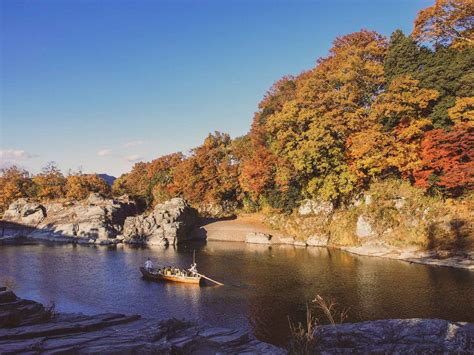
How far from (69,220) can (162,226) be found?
1656cm

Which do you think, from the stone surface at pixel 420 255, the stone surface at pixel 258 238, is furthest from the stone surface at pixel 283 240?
the stone surface at pixel 420 255

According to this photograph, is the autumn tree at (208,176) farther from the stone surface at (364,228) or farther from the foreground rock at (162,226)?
the stone surface at (364,228)

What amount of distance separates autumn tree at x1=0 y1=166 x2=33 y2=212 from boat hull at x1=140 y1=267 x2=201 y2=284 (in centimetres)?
5181

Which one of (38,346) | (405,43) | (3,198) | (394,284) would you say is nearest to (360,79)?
(405,43)

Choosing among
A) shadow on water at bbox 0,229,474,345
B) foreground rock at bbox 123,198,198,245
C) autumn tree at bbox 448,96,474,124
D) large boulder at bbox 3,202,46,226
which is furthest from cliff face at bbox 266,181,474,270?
large boulder at bbox 3,202,46,226

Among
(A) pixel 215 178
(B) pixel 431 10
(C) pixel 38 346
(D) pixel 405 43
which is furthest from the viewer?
(A) pixel 215 178

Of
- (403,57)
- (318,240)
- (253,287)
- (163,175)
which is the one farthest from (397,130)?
(163,175)

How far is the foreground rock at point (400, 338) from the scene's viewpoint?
11984mm

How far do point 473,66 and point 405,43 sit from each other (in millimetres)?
9210

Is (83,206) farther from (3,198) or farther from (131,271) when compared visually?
(131,271)

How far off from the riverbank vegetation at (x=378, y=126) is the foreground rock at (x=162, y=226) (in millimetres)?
11295

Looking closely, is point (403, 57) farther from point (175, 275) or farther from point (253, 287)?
point (175, 275)

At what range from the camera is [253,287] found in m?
29.5

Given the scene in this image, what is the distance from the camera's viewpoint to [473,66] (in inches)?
1549
